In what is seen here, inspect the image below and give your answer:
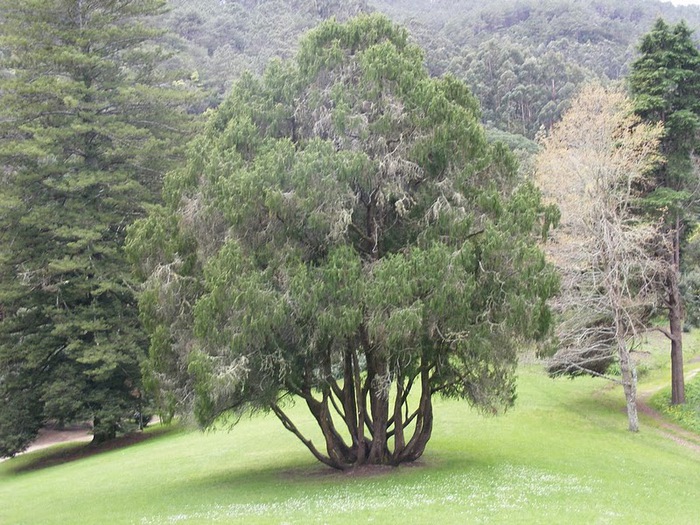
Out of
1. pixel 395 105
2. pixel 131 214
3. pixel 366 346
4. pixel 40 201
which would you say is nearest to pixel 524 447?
pixel 366 346

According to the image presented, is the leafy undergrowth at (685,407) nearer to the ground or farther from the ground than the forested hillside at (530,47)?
nearer to the ground

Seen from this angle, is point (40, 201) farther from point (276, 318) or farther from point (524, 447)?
point (524, 447)

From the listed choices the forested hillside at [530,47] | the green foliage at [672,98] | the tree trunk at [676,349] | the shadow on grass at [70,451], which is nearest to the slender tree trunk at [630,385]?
the tree trunk at [676,349]

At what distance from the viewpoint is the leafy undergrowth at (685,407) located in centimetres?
2590

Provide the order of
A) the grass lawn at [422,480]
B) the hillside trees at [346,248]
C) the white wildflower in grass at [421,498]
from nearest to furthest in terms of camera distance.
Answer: the white wildflower in grass at [421,498] → the grass lawn at [422,480] → the hillside trees at [346,248]

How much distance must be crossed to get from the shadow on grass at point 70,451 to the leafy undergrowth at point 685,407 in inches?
846

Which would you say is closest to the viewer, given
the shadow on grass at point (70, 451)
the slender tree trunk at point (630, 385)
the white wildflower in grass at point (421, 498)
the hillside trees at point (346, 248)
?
the white wildflower in grass at point (421, 498)

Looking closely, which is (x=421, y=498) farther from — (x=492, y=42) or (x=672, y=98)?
(x=492, y=42)

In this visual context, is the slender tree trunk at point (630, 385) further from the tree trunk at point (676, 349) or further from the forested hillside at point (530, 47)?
the forested hillside at point (530, 47)

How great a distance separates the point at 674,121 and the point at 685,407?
437 inches

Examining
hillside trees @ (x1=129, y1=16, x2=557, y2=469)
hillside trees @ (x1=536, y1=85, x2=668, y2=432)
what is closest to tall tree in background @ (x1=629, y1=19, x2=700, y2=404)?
hillside trees @ (x1=536, y1=85, x2=668, y2=432)

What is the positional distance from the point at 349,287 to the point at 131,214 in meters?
19.5

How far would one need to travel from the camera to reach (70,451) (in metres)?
31.4

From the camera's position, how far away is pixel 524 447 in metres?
20.8
